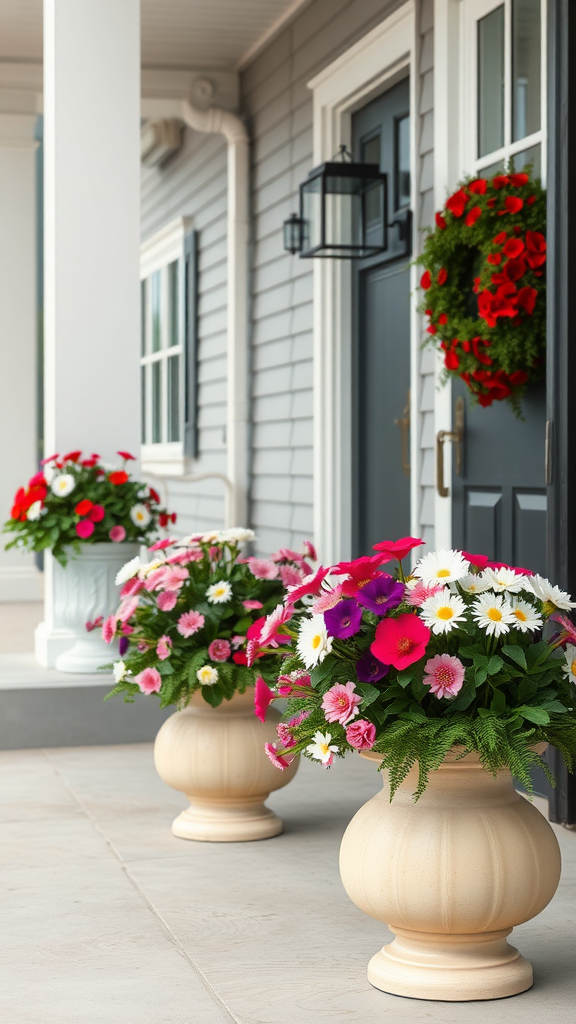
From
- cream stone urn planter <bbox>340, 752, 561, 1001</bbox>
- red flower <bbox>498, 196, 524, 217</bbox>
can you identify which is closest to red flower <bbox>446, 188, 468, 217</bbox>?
red flower <bbox>498, 196, 524, 217</bbox>

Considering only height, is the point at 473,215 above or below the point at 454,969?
above

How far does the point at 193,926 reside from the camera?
2.56 meters

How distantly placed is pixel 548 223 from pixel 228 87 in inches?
157

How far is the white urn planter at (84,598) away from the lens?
4.55m

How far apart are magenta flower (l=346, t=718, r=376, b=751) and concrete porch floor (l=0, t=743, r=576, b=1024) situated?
431 millimetres

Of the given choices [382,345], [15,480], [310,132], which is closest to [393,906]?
[382,345]

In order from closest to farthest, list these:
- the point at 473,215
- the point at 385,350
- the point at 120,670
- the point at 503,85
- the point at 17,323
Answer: the point at 120,670, the point at 473,215, the point at 503,85, the point at 385,350, the point at 17,323

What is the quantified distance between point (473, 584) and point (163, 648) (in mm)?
1108

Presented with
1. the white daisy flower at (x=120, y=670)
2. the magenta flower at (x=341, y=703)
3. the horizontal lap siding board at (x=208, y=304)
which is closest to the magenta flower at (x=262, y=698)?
the magenta flower at (x=341, y=703)

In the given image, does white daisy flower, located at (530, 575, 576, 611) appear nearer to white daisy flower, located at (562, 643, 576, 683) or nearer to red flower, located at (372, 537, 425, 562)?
white daisy flower, located at (562, 643, 576, 683)

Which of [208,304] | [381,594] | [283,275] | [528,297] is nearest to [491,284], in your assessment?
[528,297]

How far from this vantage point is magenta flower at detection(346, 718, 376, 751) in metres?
2.08

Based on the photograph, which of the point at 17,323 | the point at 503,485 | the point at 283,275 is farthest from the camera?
the point at 17,323

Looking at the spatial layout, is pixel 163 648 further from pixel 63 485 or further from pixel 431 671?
pixel 63 485
